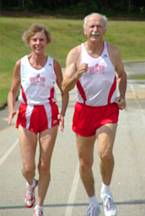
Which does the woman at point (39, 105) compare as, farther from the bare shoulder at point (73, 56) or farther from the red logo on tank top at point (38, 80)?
the bare shoulder at point (73, 56)

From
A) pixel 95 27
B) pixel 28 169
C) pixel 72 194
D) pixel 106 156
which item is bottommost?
pixel 72 194

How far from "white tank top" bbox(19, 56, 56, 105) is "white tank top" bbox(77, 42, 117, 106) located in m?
0.37

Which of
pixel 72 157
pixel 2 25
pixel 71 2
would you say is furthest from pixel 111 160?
pixel 71 2

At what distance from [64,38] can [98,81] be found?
48635 mm

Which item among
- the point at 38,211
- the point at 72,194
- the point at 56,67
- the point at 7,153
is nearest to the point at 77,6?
the point at 7,153

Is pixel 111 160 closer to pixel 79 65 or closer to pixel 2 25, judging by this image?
pixel 79 65

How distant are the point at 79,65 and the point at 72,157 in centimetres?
478

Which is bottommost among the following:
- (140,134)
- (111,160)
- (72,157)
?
(140,134)

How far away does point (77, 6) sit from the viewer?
253ft

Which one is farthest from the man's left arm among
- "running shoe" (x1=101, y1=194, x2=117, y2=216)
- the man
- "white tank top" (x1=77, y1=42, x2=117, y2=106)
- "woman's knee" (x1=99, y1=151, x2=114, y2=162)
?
"running shoe" (x1=101, y1=194, x2=117, y2=216)

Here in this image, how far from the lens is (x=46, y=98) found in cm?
725

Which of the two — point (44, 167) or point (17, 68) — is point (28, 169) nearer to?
point (44, 167)

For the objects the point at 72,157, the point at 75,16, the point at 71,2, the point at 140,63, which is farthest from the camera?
the point at 71,2

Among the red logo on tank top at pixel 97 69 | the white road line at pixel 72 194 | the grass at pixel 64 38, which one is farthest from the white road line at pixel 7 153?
the grass at pixel 64 38
